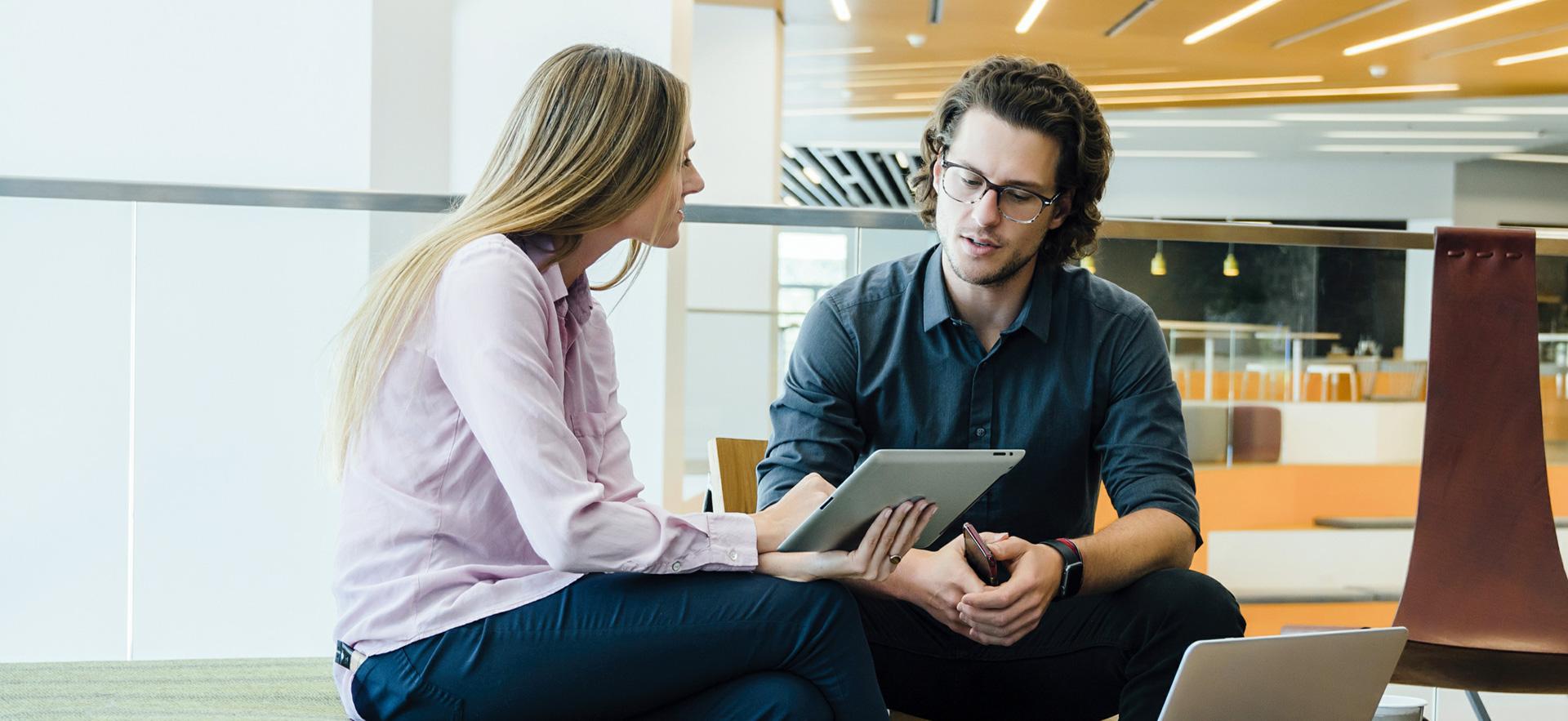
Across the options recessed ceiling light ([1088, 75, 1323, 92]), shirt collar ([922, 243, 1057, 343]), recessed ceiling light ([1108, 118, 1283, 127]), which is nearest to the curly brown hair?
shirt collar ([922, 243, 1057, 343])

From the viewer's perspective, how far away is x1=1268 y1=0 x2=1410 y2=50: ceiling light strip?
6980 mm

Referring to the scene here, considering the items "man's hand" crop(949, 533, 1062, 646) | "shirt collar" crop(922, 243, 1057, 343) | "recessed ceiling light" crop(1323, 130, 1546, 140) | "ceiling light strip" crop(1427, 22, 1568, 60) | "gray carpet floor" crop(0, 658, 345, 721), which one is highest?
"recessed ceiling light" crop(1323, 130, 1546, 140)

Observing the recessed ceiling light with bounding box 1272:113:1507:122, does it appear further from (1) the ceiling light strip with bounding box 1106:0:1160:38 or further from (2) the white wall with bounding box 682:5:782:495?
(2) the white wall with bounding box 682:5:782:495

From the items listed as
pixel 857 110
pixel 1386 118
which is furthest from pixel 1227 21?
pixel 857 110

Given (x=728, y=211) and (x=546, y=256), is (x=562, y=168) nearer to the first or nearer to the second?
(x=546, y=256)

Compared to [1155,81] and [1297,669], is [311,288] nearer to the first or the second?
[1297,669]

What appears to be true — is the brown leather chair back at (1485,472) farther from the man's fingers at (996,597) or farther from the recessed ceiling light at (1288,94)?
the recessed ceiling light at (1288,94)

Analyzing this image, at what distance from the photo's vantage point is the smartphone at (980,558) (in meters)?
1.49

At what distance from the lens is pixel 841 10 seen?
296 inches

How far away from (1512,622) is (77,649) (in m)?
2.98

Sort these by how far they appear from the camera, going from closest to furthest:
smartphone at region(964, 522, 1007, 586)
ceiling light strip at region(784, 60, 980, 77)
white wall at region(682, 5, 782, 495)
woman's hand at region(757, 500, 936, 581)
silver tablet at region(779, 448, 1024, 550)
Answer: silver tablet at region(779, 448, 1024, 550)
woman's hand at region(757, 500, 936, 581)
smartphone at region(964, 522, 1007, 586)
white wall at region(682, 5, 782, 495)
ceiling light strip at region(784, 60, 980, 77)

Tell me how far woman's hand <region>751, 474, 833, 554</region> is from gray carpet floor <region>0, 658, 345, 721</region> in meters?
0.62

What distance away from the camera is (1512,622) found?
2045mm

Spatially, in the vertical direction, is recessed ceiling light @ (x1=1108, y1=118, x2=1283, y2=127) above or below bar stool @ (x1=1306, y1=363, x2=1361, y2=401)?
above
